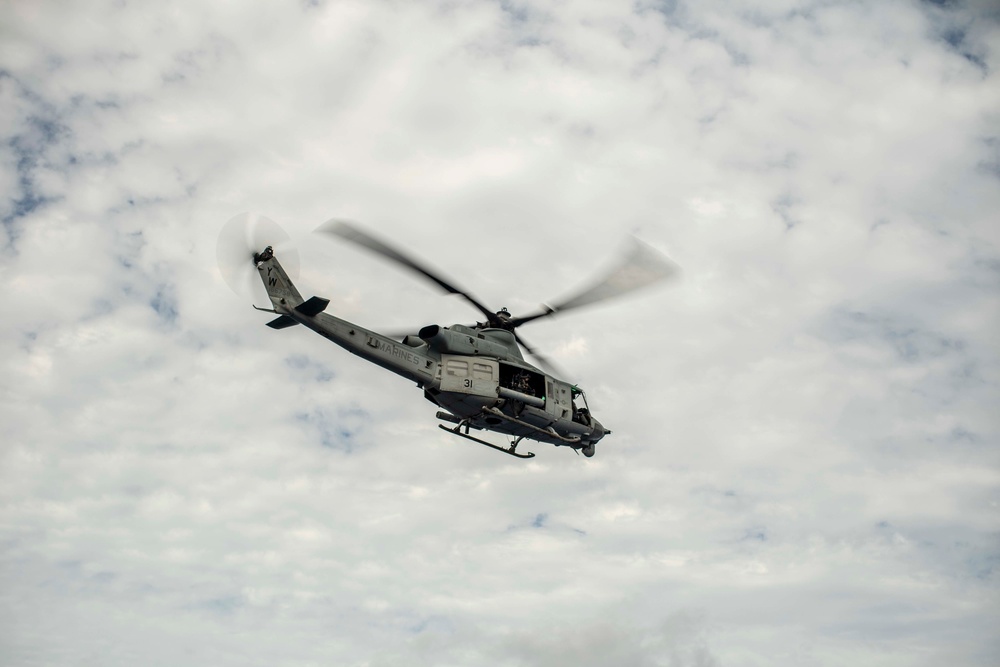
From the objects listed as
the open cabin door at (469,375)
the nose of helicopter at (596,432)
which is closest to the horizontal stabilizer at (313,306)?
the open cabin door at (469,375)

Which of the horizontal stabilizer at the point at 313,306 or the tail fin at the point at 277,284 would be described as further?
the tail fin at the point at 277,284

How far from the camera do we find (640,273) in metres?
31.7

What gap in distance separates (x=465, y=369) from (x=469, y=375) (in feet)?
0.95

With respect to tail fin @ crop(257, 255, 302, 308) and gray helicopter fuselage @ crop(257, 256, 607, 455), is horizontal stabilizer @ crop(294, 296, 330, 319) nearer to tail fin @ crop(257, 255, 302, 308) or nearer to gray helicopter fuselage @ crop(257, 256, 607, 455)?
gray helicopter fuselage @ crop(257, 256, 607, 455)

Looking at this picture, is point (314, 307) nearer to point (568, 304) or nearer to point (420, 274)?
point (420, 274)

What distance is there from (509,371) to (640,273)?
253 inches

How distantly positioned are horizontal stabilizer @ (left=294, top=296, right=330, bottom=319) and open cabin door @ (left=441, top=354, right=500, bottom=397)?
5.24 m

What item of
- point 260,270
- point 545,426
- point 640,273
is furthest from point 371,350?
point 640,273

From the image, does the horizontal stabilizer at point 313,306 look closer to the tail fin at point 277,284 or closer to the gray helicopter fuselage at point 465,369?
the gray helicopter fuselage at point 465,369

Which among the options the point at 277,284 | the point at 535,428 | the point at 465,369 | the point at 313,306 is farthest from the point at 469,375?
the point at 277,284

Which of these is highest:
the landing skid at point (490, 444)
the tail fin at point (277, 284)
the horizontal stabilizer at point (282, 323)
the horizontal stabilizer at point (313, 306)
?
the tail fin at point (277, 284)

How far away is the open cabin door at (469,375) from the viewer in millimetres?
31469

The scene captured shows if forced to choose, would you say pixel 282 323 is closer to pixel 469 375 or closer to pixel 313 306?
pixel 313 306

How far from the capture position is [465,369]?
104 ft
